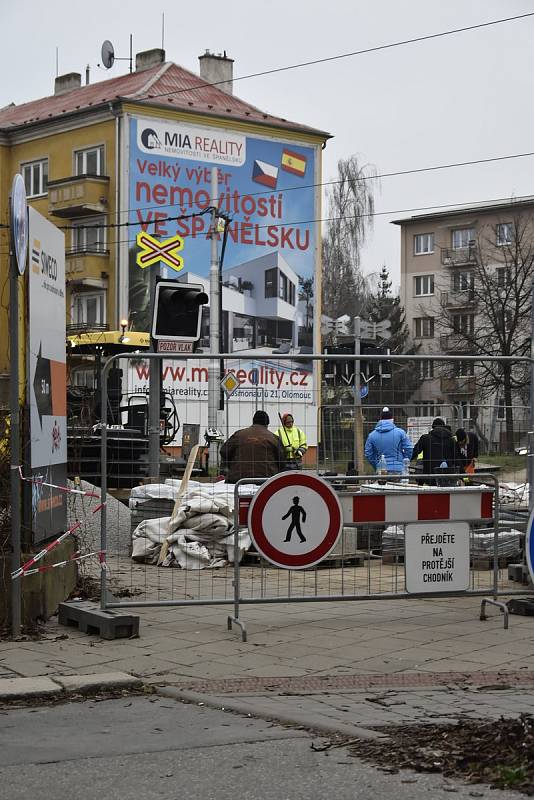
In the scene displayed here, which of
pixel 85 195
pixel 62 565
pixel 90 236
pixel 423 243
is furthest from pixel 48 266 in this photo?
pixel 423 243

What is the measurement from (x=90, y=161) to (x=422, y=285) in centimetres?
4456

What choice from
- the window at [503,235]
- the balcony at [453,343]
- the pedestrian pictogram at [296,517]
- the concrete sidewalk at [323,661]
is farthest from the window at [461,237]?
the pedestrian pictogram at [296,517]

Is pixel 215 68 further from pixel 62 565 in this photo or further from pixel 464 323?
pixel 62 565

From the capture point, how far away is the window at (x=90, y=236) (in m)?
50.0

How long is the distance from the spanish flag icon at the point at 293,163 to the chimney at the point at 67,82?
496 inches

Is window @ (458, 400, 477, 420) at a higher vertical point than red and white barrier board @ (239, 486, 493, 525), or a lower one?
higher

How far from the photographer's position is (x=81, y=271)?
49438mm

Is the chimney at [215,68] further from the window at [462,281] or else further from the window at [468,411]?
the window at [468,411]

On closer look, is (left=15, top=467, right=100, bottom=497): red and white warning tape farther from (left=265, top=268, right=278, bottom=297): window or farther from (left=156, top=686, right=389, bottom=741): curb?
(left=265, top=268, right=278, bottom=297): window

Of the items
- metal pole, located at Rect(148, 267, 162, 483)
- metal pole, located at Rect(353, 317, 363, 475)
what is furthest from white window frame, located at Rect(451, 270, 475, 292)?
metal pole, located at Rect(148, 267, 162, 483)

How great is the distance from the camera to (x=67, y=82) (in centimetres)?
6088

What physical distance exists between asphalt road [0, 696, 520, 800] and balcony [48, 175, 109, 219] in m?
44.1

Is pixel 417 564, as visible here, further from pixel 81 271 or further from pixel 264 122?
pixel 264 122

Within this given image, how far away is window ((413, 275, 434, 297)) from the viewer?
90.5 metres
